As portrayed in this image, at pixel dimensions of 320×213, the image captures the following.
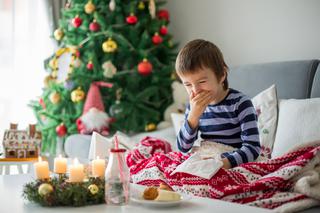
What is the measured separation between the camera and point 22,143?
322 centimetres

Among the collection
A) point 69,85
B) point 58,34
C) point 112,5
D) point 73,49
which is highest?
point 112,5

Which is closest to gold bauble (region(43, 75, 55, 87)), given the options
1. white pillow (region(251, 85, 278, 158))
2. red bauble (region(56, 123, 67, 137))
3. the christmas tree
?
the christmas tree

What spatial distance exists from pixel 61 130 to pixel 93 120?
1.03 ft

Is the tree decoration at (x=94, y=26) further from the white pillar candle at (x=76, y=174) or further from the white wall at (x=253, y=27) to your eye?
the white pillar candle at (x=76, y=174)

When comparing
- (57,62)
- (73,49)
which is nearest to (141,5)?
(73,49)

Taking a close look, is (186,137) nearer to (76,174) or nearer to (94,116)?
(76,174)

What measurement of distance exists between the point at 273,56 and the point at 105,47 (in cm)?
122

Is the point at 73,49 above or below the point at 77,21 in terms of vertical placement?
below

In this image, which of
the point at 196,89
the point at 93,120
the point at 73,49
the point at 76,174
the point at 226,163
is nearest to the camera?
the point at 76,174

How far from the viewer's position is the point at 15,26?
455 cm

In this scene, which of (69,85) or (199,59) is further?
(69,85)

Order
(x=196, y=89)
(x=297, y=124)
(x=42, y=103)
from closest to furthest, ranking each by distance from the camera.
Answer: (x=196, y=89) → (x=297, y=124) → (x=42, y=103)

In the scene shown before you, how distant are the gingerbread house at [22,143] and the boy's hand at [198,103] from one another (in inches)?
47.0

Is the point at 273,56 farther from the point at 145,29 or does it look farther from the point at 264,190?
the point at 264,190
